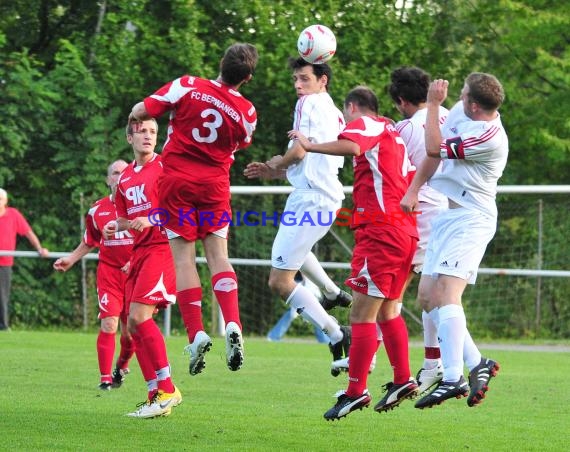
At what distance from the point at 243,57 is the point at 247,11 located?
15.6 meters

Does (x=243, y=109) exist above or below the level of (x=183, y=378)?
above

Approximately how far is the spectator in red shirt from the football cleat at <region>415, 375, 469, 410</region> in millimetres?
11617

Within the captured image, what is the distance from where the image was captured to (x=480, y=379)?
8156 mm

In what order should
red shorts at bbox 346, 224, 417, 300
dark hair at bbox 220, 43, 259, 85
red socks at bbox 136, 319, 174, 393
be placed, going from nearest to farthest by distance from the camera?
red shorts at bbox 346, 224, 417, 300 → dark hair at bbox 220, 43, 259, 85 → red socks at bbox 136, 319, 174, 393

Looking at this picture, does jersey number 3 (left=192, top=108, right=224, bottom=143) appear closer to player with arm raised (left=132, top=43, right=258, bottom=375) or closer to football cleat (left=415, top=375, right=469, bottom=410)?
player with arm raised (left=132, top=43, right=258, bottom=375)

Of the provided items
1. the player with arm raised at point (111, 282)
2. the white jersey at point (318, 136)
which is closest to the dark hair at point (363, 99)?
the white jersey at point (318, 136)

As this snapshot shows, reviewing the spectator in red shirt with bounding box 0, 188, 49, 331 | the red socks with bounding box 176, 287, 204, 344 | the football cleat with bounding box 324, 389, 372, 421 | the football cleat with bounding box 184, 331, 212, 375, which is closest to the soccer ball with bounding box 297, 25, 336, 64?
the red socks with bounding box 176, 287, 204, 344

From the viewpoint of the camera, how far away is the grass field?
7703 millimetres

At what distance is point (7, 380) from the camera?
11094 mm

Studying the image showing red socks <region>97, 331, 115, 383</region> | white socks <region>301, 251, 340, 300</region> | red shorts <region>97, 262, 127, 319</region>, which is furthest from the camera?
red shorts <region>97, 262, 127, 319</region>

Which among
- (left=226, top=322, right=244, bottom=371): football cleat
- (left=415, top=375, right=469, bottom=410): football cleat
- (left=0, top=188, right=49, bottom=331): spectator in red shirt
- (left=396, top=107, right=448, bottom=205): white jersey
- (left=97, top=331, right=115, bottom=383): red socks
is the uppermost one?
(left=396, top=107, right=448, bottom=205): white jersey

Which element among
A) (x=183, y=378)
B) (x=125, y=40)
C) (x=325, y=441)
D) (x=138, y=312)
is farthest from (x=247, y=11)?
(x=325, y=441)

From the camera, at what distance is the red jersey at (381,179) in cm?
857

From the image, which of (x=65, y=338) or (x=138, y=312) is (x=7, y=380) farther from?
(x=65, y=338)
